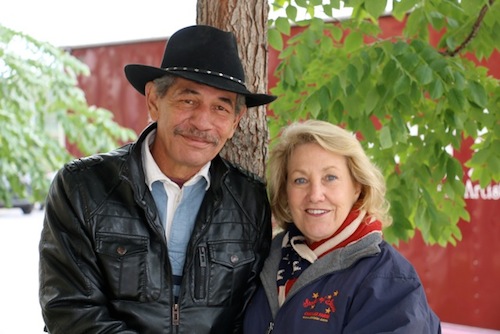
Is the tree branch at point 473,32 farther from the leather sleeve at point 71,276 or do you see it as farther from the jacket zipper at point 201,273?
the leather sleeve at point 71,276

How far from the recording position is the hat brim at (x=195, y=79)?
210cm

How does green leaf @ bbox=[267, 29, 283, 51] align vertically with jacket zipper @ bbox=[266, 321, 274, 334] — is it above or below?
above

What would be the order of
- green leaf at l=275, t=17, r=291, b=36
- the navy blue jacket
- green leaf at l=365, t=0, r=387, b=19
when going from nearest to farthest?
the navy blue jacket
green leaf at l=365, t=0, r=387, b=19
green leaf at l=275, t=17, r=291, b=36

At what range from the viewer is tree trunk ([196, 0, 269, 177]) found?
8.91 ft

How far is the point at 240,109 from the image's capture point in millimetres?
2285

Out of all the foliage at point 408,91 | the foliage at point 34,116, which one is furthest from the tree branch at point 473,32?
the foliage at point 34,116

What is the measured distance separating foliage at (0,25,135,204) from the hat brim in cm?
199

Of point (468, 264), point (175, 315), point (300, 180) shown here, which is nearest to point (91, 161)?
point (175, 315)

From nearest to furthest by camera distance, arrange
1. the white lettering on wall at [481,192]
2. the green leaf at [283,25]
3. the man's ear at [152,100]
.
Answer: the man's ear at [152,100] < the green leaf at [283,25] < the white lettering on wall at [481,192]

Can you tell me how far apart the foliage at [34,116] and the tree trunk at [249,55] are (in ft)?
5.99

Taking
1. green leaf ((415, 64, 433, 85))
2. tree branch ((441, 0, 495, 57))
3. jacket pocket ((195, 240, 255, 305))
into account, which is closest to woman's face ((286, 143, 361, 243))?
jacket pocket ((195, 240, 255, 305))

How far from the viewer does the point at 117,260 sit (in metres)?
2.05

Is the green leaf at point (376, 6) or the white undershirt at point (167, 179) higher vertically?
the green leaf at point (376, 6)

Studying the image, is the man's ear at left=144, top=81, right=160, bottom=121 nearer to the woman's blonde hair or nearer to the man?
the man
